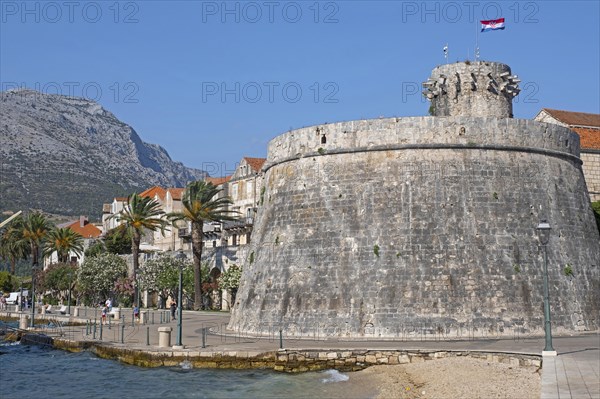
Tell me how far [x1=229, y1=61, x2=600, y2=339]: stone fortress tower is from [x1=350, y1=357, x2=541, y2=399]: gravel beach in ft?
14.9

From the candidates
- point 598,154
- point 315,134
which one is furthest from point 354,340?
point 598,154

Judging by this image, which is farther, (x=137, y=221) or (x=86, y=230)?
(x=86, y=230)

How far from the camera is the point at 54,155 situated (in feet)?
563

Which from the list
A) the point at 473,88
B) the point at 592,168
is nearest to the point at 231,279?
the point at 473,88

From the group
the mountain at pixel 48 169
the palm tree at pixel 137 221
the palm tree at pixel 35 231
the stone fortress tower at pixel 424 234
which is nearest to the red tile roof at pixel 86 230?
the palm tree at pixel 35 231

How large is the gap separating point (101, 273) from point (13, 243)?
68.9 ft

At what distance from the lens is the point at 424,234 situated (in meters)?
26.2

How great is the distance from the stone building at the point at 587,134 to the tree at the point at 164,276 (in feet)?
90.4

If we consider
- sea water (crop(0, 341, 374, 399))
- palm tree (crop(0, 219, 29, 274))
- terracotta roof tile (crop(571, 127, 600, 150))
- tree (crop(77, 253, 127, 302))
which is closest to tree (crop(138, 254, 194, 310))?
tree (crop(77, 253, 127, 302))

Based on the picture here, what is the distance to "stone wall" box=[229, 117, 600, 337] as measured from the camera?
25344 mm

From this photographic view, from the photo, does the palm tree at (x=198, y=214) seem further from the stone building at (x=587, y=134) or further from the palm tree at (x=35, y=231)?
the palm tree at (x=35, y=231)

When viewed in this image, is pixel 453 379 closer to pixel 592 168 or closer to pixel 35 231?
pixel 592 168

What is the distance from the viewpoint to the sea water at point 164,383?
19.4 meters

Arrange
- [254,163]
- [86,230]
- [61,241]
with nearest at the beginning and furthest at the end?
[254,163], [61,241], [86,230]
